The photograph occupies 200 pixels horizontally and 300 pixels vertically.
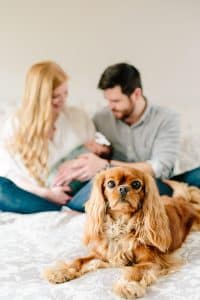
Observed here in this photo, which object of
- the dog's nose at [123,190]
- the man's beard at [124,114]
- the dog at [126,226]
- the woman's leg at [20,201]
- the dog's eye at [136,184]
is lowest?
the woman's leg at [20,201]

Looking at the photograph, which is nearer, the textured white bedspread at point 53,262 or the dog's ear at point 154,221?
the textured white bedspread at point 53,262

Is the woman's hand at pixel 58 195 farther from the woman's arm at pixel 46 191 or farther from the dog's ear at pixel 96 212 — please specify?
the dog's ear at pixel 96 212

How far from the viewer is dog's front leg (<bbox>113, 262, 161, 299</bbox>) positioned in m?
1.27

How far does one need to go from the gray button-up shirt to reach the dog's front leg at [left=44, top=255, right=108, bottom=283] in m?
0.96

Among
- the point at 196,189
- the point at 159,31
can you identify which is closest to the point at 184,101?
the point at 159,31

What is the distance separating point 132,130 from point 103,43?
24.0 inches

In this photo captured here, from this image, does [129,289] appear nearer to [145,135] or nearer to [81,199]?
[81,199]

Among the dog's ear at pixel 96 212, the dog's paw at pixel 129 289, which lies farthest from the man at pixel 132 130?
the dog's paw at pixel 129 289

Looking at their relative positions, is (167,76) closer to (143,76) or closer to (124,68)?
(143,76)

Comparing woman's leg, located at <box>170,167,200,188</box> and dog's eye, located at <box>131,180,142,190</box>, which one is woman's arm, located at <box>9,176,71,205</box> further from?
dog's eye, located at <box>131,180,142,190</box>

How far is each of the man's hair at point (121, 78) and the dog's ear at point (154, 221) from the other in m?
0.90

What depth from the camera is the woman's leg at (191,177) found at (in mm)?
2352

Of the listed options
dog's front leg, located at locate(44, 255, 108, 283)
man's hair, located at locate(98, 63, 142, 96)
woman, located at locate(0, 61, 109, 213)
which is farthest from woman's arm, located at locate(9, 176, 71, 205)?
dog's front leg, located at locate(44, 255, 108, 283)

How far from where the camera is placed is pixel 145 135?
2.44m
